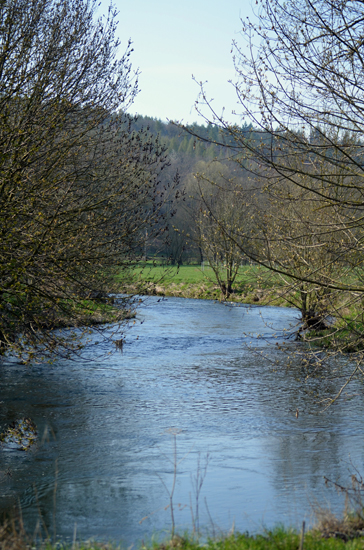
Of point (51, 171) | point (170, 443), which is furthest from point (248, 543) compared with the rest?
point (51, 171)

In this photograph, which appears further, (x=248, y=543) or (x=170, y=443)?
(x=170, y=443)

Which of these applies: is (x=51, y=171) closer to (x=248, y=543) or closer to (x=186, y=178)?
(x=248, y=543)

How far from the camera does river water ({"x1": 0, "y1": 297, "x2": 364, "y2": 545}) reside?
7.46 metres

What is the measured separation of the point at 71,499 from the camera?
7.95 metres

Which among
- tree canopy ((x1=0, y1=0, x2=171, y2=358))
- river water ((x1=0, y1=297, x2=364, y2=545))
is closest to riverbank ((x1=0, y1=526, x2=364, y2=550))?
river water ((x1=0, y1=297, x2=364, y2=545))

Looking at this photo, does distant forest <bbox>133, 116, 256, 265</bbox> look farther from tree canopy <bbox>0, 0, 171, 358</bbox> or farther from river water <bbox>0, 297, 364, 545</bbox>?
river water <bbox>0, 297, 364, 545</bbox>

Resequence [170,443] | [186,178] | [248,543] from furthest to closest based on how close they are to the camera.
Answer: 1. [186,178]
2. [170,443]
3. [248,543]

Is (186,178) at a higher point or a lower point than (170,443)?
higher

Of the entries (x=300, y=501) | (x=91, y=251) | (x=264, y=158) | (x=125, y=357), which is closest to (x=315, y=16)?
(x=264, y=158)

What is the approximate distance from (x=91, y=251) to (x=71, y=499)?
16.7 feet

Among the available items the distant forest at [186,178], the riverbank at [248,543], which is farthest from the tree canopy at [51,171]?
the riverbank at [248,543]

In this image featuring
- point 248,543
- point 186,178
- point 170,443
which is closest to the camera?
point 248,543

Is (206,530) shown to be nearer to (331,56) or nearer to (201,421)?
(201,421)

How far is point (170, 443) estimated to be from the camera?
10375mm
